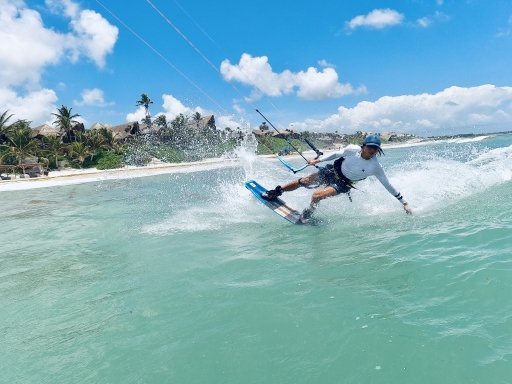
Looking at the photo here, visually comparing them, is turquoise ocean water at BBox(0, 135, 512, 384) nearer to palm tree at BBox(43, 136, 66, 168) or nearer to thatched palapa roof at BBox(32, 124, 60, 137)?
palm tree at BBox(43, 136, 66, 168)

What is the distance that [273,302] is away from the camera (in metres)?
5.13

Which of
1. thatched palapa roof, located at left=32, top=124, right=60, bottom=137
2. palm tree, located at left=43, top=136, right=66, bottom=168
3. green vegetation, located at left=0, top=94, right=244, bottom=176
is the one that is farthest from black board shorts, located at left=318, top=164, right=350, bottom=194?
thatched palapa roof, located at left=32, top=124, right=60, bottom=137

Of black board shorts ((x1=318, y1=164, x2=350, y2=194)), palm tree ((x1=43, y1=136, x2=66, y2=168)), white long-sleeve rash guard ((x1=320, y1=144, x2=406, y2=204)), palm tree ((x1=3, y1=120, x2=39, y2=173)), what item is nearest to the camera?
white long-sleeve rash guard ((x1=320, y1=144, x2=406, y2=204))

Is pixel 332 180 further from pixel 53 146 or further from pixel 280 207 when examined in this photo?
pixel 53 146

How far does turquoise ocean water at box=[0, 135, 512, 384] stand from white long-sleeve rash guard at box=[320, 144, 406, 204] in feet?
2.67

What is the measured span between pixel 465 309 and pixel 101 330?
430cm

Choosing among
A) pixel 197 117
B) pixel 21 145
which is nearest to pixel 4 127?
pixel 21 145

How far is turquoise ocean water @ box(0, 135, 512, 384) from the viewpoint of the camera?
3.79m

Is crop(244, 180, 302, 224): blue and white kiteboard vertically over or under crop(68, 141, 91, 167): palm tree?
under

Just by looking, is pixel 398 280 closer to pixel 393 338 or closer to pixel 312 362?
pixel 393 338

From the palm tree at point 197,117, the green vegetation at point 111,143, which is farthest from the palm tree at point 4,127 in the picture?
the palm tree at point 197,117

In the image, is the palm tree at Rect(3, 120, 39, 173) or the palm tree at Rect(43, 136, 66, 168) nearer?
the palm tree at Rect(3, 120, 39, 173)

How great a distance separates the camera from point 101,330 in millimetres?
4797

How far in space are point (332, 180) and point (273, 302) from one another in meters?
5.85
